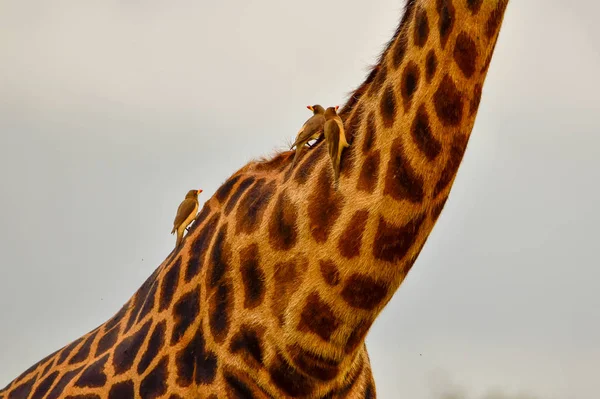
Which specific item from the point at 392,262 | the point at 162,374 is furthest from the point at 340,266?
the point at 162,374

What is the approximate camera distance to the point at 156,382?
6.30 m

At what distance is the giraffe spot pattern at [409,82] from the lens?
5520 millimetres

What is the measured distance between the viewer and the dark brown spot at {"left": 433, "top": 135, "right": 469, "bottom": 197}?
5461 millimetres

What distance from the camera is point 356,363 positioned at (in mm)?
6305

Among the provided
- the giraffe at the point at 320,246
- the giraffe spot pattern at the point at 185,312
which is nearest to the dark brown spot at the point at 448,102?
the giraffe at the point at 320,246

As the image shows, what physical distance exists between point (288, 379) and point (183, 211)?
1.68 metres

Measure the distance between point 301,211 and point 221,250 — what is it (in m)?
0.69

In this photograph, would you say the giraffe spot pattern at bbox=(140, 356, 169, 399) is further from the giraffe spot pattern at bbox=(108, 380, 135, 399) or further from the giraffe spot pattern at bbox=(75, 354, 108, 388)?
the giraffe spot pattern at bbox=(75, 354, 108, 388)

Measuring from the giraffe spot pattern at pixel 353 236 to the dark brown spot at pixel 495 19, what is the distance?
1137 millimetres

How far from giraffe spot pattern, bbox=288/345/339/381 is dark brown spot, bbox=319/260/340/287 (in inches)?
16.6

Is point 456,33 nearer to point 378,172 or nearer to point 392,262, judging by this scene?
point 378,172

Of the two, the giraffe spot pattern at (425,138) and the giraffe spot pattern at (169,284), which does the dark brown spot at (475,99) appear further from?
the giraffe spot pattern at (169,284)

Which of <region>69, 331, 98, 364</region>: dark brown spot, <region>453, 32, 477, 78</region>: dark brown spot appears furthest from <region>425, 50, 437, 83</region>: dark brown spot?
<region>69, 331, 98, 364</region>: dark brown spot

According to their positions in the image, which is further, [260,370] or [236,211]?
[236,211]
